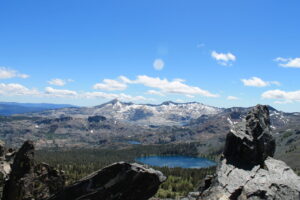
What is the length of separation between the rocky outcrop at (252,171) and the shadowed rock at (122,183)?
6258mm

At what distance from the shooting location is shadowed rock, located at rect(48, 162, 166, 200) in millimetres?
25578

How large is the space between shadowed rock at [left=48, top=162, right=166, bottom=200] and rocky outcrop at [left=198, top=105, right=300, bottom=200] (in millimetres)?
6258

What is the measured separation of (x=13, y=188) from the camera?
1357 inches

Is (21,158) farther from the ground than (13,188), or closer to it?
farther from the ground

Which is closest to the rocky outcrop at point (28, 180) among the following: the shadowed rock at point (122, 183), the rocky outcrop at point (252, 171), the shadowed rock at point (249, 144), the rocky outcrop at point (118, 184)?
the rocky outcrop at point (118, 184)

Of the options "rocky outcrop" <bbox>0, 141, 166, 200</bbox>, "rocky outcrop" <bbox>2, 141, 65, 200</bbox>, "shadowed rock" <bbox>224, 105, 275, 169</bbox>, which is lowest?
"rocky outcrop" <bbox>2, 141, 65, 200</bbox>

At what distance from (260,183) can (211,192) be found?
6.05 m

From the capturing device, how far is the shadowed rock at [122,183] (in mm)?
25578

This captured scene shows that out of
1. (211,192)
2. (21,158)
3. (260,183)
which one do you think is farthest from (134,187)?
(21,158)

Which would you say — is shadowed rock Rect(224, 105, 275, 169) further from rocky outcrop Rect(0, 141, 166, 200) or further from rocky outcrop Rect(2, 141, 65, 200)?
rocky outcrop Rect(2, 141, 65, 200)

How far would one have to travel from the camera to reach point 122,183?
84.1 ft

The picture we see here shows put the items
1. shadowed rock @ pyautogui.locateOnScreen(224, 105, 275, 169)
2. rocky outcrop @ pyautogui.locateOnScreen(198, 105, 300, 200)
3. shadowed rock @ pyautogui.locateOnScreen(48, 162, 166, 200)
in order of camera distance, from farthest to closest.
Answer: shadowed rock @ pyautogui.locateOnScreen(224, 105, 275, 169) → rocky outcrop @ pyautogui.locateOnScreen(198, 105, 300, 200) → shadowed rock @ pyautogui.locateOnScreen(48, 162, 166, 200)

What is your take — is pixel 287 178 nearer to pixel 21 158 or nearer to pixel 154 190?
pixel 154 190

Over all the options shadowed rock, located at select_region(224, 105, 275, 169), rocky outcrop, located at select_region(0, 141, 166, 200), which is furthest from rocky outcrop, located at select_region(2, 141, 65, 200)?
shadowed rock, located at select_region(224, 105, 275, 169)
